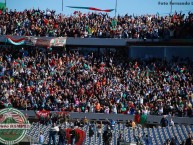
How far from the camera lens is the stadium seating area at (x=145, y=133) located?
3272 centimetres

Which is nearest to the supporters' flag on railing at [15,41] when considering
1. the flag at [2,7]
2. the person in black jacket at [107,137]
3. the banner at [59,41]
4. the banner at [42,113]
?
the banner at [59,41]

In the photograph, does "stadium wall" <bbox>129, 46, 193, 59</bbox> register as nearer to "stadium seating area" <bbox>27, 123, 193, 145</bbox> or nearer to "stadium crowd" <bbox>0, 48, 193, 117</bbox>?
"stadium crowd" <bbox>0, 48, 193, 117</bbox>

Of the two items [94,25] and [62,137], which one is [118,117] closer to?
[62,137]

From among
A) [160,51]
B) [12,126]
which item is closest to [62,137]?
[12,126]

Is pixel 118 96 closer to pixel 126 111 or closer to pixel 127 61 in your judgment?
pixel 126 111

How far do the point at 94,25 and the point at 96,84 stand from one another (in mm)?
7536

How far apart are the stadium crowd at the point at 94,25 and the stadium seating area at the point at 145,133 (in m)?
11.9

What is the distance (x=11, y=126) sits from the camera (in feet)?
47.0

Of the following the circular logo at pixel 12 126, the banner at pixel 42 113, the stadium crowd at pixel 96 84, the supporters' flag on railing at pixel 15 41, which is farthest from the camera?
the supporters' flag on railing at pixel 15 41

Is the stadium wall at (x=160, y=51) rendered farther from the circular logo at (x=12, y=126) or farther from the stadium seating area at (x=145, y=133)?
the circular logo at (x=12, y=126)

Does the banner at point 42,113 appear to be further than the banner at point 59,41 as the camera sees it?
No

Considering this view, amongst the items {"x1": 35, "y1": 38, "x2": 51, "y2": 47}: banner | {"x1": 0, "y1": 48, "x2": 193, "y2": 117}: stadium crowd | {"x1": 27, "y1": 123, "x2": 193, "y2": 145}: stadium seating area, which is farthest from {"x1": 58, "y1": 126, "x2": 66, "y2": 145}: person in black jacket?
{"x1": 35, "y1": 38, "x2": 51, "y2": 47}: banner

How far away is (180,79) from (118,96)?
4693 millimetres

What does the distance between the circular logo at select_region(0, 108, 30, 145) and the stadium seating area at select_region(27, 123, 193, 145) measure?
17.9 meters
